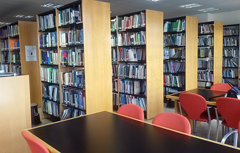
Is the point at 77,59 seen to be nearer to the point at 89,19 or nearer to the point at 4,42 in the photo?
the point at 89,19

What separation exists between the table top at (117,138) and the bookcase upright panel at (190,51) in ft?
11.9

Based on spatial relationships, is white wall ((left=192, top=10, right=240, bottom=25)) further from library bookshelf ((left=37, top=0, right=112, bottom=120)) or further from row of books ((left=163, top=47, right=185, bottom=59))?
library bookshelf ((left=37, top=0, right=112, bottom=120))

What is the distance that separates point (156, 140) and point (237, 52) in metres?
7.57

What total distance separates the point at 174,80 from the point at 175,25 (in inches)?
54.7

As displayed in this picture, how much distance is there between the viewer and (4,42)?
7.29 m

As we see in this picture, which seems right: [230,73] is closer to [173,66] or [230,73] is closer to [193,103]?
[173,66]

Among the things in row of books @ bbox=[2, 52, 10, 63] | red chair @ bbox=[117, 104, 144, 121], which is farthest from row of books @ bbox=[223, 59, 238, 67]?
row of books @ bbox=[2, 52, 10, 63]

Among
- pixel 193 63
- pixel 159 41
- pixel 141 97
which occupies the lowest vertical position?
pixel 141 97

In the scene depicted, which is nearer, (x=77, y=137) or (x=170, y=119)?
(x=77, y=137)

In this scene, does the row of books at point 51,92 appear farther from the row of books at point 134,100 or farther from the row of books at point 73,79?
the row of books at point 134,100

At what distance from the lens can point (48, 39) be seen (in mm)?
4648

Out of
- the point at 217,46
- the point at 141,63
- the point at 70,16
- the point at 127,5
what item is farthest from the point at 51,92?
the point at 217,46

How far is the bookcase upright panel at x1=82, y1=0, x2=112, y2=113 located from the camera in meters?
3.66

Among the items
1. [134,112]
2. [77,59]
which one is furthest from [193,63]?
[134,112]
